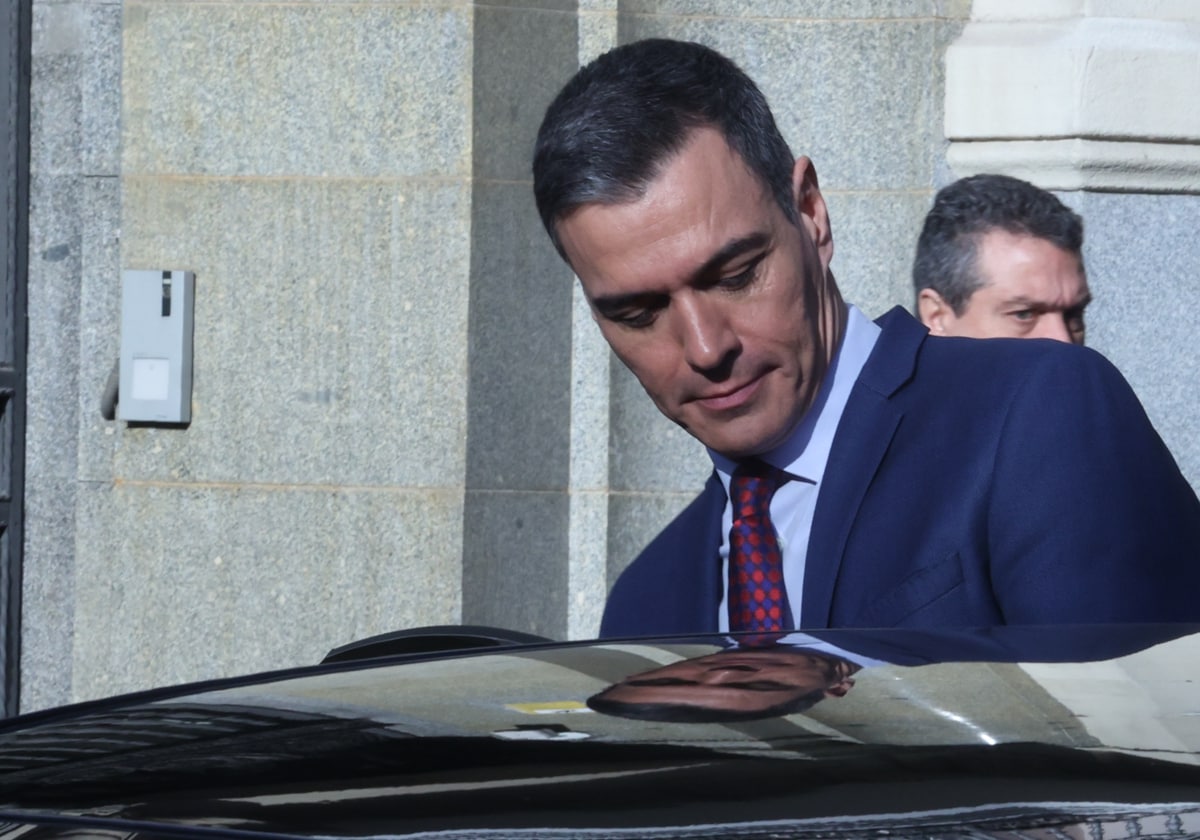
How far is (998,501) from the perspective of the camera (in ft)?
7.32

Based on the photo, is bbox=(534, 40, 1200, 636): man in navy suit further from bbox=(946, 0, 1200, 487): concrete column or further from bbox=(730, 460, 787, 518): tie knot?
bbox=(946, 0, 1200, 487): concrete column

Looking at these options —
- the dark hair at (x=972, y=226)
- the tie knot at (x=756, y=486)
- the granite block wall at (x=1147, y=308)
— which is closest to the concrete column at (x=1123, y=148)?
the granite block wall at (x=1147, y=308)

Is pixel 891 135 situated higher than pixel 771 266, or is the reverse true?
pixel 891 135

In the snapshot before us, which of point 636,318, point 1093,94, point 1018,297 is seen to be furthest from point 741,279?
point 1093,94

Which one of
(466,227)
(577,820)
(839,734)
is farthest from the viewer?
(466,227)

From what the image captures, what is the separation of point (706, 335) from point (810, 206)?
340 millimetres

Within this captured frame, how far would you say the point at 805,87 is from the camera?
18.9ft

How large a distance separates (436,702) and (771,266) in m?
1.12

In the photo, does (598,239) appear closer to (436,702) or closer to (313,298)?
(436,702)

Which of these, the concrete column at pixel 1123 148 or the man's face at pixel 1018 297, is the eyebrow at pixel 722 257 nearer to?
the man's face at pixel 1018 297

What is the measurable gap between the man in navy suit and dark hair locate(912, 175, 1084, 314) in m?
1.70

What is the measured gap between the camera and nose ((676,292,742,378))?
7.96 feet

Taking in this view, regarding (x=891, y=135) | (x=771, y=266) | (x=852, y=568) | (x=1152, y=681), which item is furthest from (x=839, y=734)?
(x=891, y=135)

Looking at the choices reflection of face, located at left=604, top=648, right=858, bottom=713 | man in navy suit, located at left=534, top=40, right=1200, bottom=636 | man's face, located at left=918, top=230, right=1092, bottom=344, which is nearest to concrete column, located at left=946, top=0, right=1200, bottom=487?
man's face, located at left=918, top=230, right=1092, bottom=344
